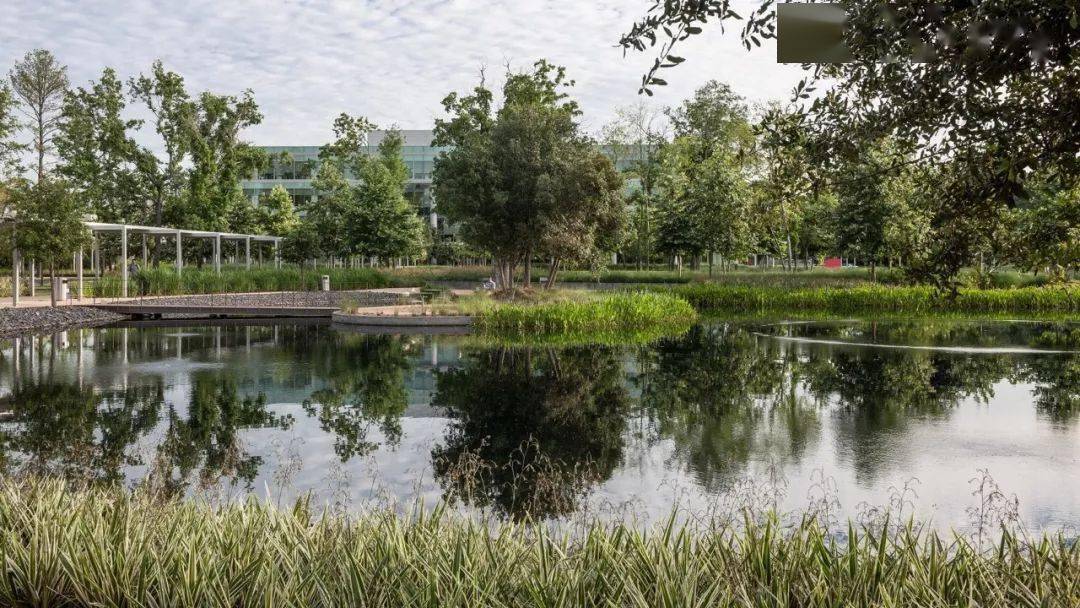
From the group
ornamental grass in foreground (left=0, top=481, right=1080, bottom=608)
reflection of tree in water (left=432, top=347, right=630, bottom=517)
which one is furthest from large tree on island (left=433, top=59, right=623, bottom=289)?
ornamental grass in foreground (left=0, top=481, right=1080, bottom=608)

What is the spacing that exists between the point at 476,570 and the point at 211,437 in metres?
6.87

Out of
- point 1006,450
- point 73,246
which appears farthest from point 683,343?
point 73,246

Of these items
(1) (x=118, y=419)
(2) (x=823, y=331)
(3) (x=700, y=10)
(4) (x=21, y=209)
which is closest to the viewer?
(3) (x=700, y=10)

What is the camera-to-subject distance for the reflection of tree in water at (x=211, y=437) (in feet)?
25.9

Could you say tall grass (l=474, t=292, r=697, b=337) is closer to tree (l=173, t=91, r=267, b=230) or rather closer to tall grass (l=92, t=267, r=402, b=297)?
tall grass (l=92, t=267, r=402, b=297)

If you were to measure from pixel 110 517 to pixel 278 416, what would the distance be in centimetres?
624

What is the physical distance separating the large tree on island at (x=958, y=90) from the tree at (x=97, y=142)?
47.2 m

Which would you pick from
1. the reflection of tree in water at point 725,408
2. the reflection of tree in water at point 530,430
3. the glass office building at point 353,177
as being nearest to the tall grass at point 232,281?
the reflection of tree in water at point 530,430

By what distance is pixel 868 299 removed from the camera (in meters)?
33.8

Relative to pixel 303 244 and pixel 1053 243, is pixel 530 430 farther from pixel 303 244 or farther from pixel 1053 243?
pixel 303 244

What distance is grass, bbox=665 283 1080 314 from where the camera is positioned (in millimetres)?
32312

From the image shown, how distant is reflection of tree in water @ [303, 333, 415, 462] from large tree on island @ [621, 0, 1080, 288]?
6.66 meters

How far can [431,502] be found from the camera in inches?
283

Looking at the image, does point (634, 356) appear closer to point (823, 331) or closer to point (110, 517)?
point (823, 331)
